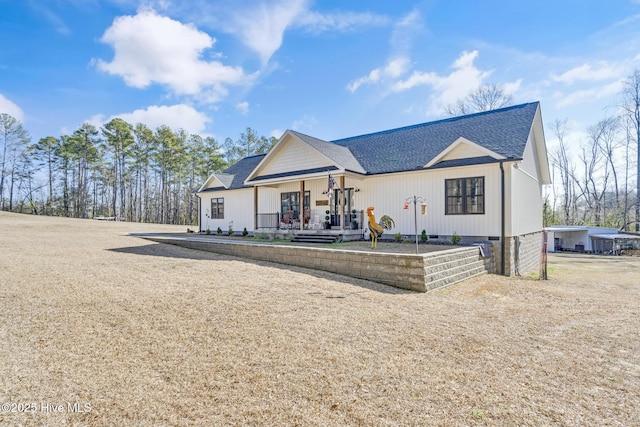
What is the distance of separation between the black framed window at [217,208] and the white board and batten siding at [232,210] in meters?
0.22

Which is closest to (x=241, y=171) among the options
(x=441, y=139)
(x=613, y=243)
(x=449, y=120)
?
(x=441, y=139)

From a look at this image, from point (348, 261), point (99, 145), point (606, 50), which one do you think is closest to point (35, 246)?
point (348, 261)

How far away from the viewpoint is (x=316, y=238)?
1453cm

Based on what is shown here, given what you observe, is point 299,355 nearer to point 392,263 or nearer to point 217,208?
point 392,263

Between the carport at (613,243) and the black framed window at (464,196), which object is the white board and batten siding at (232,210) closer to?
the black framed window at (464,196)

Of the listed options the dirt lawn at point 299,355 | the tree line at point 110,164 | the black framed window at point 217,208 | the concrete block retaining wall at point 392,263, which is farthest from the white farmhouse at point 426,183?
the tree line at point 110,164

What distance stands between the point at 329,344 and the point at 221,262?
6.70m

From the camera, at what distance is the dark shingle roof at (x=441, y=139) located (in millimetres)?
12773

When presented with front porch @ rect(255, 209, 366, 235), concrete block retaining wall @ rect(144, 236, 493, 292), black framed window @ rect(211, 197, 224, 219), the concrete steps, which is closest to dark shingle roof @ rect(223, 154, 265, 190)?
black framed window @ rect(211, 197, 224, 219)

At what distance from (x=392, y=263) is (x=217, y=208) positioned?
16907mm

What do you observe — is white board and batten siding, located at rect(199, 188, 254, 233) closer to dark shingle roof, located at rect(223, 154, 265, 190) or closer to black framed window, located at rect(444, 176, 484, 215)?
dark shingle roof, located at rect(223, 154, 265, 190)

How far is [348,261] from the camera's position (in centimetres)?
890

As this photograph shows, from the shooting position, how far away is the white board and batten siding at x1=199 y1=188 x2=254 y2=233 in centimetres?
2009

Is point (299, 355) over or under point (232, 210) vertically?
under
